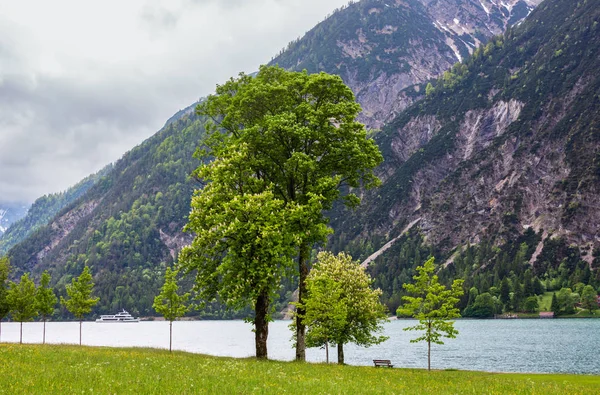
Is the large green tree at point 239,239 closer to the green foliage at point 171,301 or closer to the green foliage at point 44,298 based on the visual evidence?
the green foliage at point 171,301

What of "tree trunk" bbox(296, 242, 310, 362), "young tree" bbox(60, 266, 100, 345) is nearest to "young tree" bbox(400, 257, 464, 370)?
"tree trunk" bbox(296, 242, 310, 362)

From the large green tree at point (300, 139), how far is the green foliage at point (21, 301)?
61.5 meters

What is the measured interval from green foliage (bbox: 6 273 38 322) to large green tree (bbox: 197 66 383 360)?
6150cm

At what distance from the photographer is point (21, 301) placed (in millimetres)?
86125

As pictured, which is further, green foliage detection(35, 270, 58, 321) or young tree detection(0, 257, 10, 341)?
green foliage detection(35, 270, 58, 321)

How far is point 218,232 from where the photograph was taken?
3509 centimetres

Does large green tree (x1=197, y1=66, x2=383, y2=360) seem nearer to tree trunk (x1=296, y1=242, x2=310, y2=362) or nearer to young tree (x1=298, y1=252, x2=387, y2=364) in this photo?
tree trunk (x1=296, y1=242, x2=310, y2=362)

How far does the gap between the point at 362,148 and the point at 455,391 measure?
70.1 feet

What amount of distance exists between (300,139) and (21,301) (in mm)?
70151

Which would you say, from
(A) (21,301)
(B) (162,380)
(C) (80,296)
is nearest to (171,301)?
(C) (80,296)

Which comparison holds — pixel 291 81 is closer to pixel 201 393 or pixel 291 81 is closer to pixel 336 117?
pixel 336 117

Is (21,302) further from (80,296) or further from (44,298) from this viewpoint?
(80,296)

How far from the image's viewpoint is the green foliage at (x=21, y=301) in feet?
278

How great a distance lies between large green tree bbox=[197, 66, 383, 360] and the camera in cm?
3800
